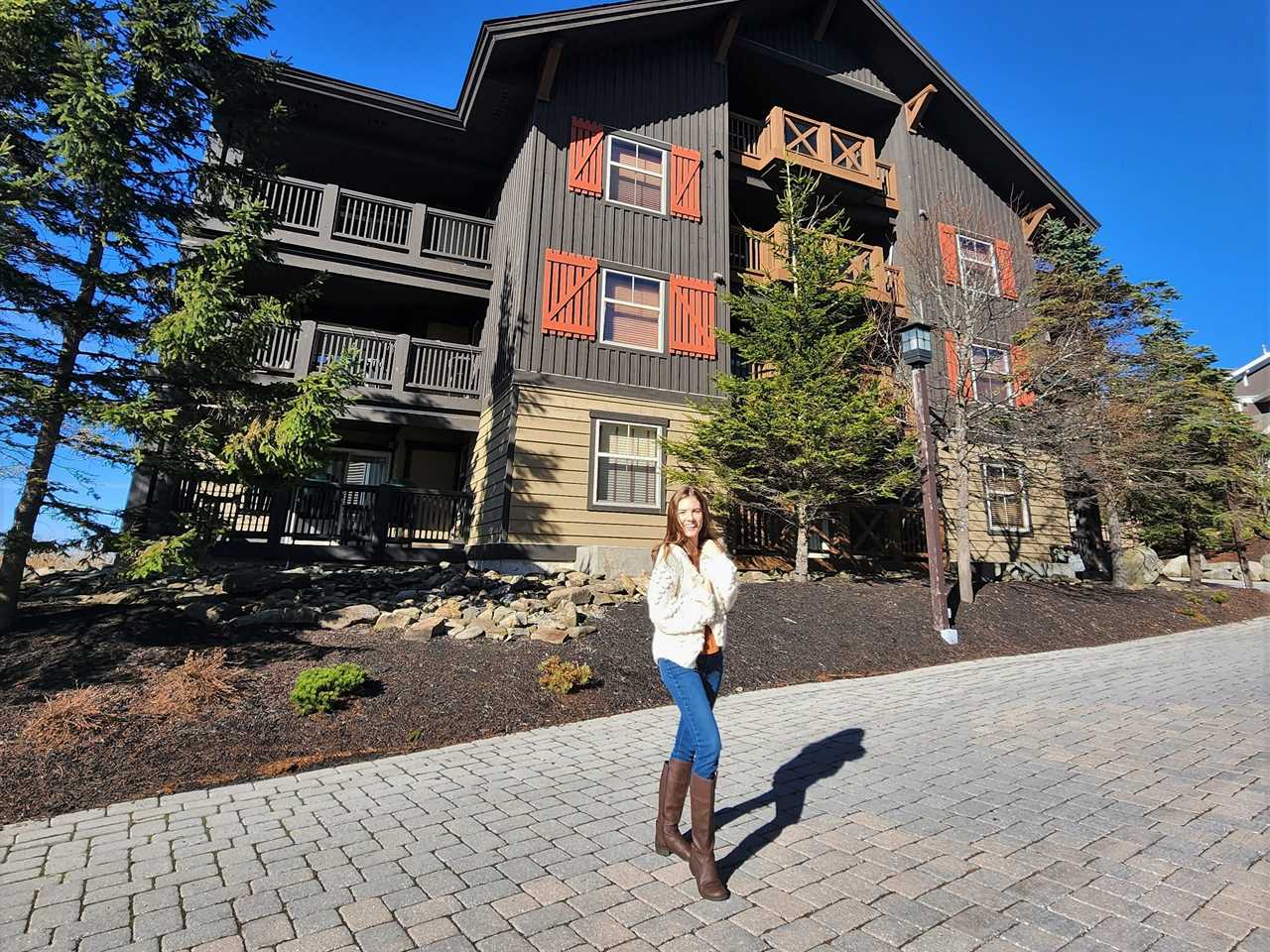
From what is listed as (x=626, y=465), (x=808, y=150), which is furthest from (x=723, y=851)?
(x=808, y=150)

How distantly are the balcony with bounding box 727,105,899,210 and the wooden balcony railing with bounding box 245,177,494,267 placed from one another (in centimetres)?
731

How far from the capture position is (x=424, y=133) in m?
15.7

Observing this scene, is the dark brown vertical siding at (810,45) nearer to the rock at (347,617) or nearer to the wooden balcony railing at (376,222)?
the wooden balcony railing at (376,222)

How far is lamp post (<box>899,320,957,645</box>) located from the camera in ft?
31.4

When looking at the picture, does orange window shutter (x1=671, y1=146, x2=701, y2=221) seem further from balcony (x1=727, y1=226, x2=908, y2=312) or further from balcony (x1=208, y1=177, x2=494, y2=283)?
balcony (x1=208, y1=177, x2=494, y2=283)

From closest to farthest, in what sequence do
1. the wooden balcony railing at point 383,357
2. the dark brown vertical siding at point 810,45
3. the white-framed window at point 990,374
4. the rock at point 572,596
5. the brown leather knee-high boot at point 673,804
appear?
1. the brown leather knee-high boot at point 673,804
2. the rock at point 572,596
3. the white-framed window at point 990,374
4. the wooden balcony railing at point 383,357
5. the dark brown vertical siding at point 810,45

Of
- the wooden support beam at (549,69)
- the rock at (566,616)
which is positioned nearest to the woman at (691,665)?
the rock at (566,616)

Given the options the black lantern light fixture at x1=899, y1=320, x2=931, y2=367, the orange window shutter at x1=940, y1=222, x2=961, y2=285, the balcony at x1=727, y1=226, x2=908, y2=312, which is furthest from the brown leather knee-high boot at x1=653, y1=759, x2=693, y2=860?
the balcony at x1=727, y1=226, x2=908, y2=312

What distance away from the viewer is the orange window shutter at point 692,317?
14.0 metres

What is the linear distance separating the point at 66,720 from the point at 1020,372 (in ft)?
47.3

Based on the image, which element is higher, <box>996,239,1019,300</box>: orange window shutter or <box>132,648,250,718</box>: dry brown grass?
<box>996,239,1019,300</box>: orange window shutter

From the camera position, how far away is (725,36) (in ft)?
52.0

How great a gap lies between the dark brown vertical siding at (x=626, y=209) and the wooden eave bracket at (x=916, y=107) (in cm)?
625

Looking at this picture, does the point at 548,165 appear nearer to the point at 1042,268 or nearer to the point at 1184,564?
the point at 1042,268
